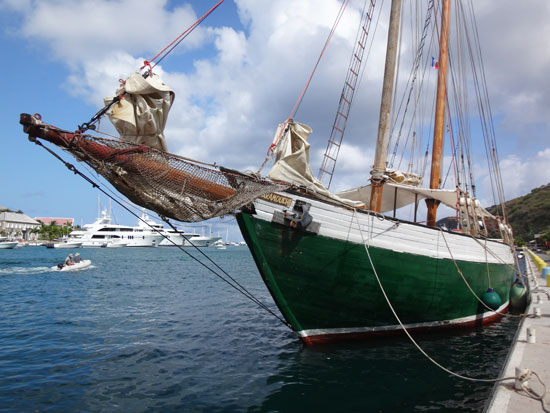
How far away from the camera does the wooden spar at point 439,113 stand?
13.1 meters

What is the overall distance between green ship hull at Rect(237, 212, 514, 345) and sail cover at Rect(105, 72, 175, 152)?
8.78 ft

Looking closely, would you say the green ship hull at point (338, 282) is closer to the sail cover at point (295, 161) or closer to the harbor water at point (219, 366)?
the harbor water at point (219, 366)

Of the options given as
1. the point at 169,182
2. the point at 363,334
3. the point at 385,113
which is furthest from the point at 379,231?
the point at 169,182

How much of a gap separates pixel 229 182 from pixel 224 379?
381 centimetres

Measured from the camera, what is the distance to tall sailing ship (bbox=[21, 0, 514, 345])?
6625 mm

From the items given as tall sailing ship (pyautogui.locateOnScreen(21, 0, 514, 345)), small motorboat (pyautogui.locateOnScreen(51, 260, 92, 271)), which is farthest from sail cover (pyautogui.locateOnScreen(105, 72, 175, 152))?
small motorboat (pyautogui.locateOnScreen(51, 260, 92, 271))

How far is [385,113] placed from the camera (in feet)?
34.7

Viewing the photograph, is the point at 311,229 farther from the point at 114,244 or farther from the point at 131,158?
the point at 114,244

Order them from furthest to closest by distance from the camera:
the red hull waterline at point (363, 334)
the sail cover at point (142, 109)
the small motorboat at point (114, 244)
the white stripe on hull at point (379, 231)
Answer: the small motorboat at point (114, 244) < the red hull waterline at point (363, 334) < the white stripe on hull at point (379, 231) < the sail cover at point (142, 109)

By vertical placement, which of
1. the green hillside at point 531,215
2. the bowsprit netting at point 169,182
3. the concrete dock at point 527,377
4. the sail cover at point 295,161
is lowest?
the concrete dock at point 527,377

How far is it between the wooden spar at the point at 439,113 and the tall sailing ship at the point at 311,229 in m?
1.53

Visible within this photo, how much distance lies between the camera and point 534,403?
4402mm

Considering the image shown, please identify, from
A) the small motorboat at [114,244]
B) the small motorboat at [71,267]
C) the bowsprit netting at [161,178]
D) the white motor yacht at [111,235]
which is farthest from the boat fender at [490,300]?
the small motorboat at [114,244]

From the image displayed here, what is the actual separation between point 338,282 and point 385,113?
4.91 metres
